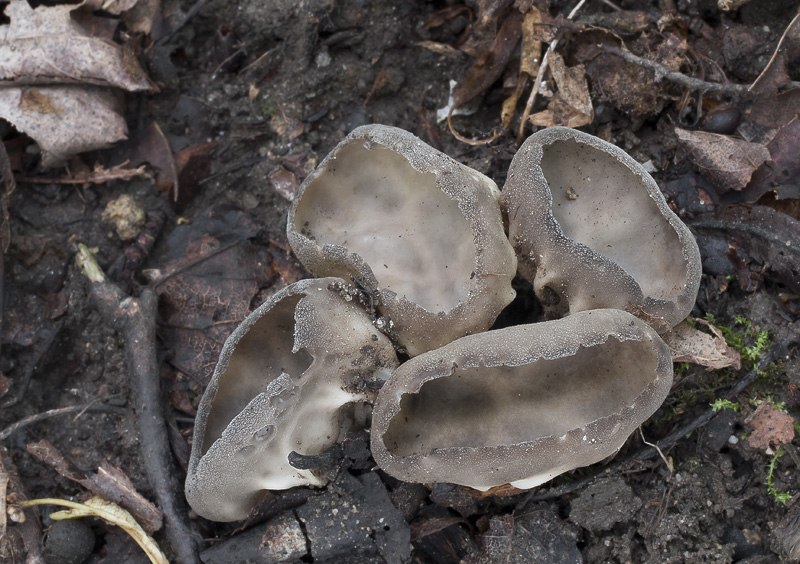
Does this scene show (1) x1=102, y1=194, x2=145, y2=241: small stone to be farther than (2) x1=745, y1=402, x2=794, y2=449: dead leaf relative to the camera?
Yes

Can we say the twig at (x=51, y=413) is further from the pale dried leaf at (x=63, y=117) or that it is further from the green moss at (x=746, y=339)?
the green moss at (x=746, y=339)

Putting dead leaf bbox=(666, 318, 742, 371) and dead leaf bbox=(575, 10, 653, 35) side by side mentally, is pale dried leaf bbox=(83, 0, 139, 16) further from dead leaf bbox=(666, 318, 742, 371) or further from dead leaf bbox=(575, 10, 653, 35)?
dead leaf bbox=(666, 318, 742, 371)

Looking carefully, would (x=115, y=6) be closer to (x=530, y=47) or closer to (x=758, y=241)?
(x=530, y=47)

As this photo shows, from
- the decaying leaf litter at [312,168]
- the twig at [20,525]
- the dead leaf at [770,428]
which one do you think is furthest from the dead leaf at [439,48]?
the twig at [20,525]

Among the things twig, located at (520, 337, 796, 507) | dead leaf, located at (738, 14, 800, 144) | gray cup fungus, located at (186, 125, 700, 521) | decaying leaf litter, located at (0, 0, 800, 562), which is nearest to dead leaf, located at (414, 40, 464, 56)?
decaying leaf litter, located at (0, 0, 800, 562)

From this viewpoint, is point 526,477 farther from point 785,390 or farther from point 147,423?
point 147,423

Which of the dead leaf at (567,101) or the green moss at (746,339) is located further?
the dead leaf at (567,101)
